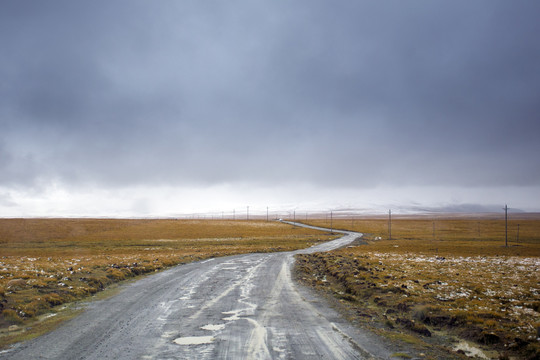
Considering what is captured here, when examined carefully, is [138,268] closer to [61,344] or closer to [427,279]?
[61,344]

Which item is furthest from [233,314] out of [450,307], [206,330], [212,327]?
[450,307]

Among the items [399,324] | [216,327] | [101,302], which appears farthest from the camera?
[101,302]

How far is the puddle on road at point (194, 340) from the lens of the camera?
9.18m

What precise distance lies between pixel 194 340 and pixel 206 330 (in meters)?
1.06

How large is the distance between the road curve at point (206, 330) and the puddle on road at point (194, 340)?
30mm

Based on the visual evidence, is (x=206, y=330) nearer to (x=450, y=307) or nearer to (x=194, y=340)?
(x=194, y=340)

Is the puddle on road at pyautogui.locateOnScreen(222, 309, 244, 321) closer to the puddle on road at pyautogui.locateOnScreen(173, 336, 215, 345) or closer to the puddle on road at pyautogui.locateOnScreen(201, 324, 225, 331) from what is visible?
the puddle on road at pyautogui.locateOnScreen(201, 324, 225, 331)

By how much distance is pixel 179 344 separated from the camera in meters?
9.10

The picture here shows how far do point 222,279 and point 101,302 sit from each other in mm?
8508

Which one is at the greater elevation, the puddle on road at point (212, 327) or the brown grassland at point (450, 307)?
the puddle on road at point (212, 327)

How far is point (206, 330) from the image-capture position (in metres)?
10.5

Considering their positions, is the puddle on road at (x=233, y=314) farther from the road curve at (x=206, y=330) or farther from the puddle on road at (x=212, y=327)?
the puddle on road at (x=212, y=327)

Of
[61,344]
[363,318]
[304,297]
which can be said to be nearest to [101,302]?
[61,344]

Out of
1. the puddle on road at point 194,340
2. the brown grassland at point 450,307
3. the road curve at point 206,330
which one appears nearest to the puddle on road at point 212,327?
the road curve at point 206,330
